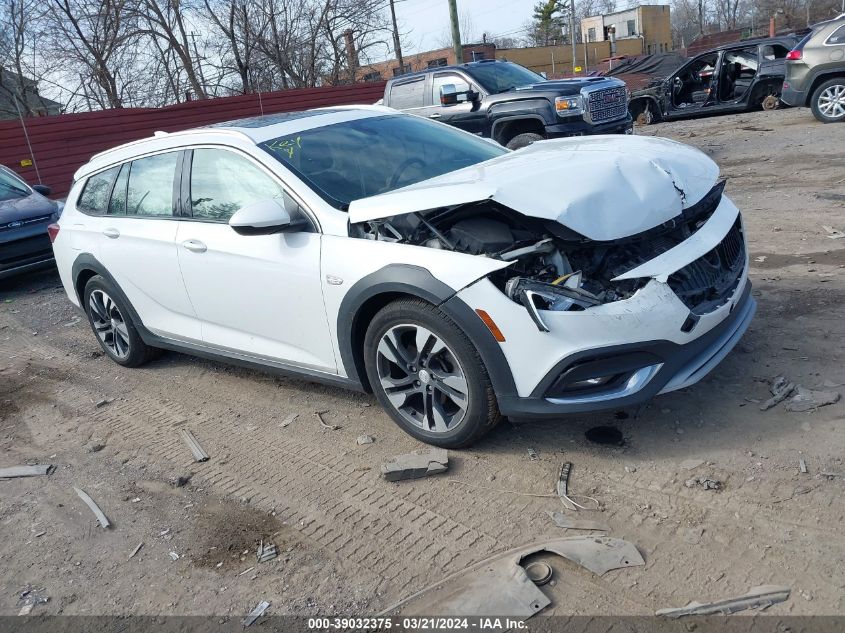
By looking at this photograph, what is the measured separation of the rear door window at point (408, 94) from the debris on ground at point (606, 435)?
30.8 feet

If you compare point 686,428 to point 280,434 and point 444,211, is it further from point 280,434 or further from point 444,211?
point 280,434

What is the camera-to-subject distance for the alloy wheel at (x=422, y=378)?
370 centimetres

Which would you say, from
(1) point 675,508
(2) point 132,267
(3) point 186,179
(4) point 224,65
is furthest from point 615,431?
(4) point 224,65

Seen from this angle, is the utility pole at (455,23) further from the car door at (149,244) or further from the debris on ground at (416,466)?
the debris on ground at (416,466)

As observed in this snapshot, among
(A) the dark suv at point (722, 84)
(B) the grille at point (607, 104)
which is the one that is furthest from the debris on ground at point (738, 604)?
(A) the dark suv at point (722, 84)

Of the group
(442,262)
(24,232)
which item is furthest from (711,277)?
(24,232)

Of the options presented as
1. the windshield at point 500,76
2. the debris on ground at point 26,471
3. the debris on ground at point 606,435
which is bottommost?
the debris on ground at point 606,435

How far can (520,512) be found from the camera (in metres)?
3.30

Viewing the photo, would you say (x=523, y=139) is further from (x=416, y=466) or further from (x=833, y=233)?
(x=416, y=466)

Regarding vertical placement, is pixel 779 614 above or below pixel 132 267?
below

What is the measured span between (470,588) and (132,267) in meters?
3.63

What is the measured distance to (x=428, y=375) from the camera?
3779 mm

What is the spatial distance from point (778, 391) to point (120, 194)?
183 inches

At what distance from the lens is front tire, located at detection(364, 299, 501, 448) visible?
3584mm
